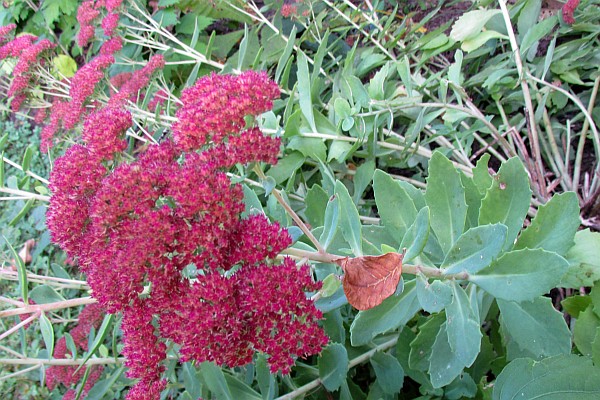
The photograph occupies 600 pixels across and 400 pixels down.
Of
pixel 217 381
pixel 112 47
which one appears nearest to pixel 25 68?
pixel 112 47

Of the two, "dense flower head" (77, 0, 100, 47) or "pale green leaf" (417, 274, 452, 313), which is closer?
"pale green leaf" (417, 274, 452, 313)

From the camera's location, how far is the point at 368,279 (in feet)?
4.16

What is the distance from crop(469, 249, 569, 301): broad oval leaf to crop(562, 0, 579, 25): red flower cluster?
1.37 meters

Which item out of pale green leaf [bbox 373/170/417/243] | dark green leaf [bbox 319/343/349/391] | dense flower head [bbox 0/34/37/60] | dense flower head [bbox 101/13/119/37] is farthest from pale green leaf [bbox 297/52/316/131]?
dense flower head [bbox 0/34/37/60]

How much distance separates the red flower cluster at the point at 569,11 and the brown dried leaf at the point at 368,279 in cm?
155

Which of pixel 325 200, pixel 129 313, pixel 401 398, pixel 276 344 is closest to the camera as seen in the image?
pixel 276 344

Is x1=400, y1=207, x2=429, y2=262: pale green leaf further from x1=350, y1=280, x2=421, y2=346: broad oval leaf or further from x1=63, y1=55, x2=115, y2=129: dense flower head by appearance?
x1=63, y1=55, x2=115, y2=129: dense flower head

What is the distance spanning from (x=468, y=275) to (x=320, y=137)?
970mm

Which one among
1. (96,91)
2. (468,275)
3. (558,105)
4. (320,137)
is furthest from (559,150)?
(96,91)

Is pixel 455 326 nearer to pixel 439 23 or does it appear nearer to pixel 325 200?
pixel 325 200

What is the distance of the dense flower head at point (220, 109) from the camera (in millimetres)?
1378

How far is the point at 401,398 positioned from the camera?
6.47 feet

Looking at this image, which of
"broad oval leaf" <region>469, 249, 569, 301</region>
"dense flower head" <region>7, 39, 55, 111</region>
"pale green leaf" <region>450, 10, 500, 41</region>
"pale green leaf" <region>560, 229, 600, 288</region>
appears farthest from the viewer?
"dense flower head" <region>7, 39, 55, 111</region>

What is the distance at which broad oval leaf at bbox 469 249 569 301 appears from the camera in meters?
1.18
